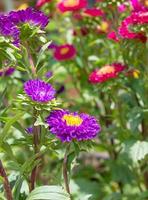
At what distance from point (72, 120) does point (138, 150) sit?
0.70m

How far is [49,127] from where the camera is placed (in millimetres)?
1342

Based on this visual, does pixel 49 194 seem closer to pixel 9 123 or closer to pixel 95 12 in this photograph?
pixel 9 123

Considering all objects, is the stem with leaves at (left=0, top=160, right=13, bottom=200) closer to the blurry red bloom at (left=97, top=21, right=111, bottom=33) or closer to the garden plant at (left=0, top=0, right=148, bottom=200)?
the garden plant at (left=0, top=0, right=148, bottom=200)

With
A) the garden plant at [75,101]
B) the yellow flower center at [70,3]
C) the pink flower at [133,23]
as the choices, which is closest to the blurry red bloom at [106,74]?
the garden plant at [75,101]

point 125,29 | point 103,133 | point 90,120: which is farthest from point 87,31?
point 90,120

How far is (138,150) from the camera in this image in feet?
6.42

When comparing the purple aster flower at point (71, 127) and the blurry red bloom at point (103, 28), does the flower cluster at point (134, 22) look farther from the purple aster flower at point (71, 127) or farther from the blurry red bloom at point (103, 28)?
the blurry red bloom at point (103, 28)

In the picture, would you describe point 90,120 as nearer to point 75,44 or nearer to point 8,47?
point 8,47

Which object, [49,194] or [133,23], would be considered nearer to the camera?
[49,194]

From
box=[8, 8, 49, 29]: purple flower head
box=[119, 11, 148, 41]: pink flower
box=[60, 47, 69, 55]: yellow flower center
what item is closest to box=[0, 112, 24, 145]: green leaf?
box=[8, 8, 49, 29]: purple flower head

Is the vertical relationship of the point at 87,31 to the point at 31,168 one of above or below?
above

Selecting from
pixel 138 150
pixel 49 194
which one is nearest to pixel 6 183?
pixel 49 194

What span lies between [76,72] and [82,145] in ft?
4.91

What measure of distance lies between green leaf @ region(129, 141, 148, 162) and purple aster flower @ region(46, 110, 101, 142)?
605 millimetres
